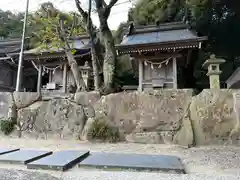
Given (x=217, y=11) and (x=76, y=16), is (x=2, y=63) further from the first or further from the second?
(x=217, y=11)

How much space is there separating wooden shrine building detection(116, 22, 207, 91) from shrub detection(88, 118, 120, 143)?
5.41 m

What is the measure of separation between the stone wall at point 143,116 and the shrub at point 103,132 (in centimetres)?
14

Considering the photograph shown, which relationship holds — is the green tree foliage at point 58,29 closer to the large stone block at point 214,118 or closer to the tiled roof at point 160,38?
the tiled roof at point 160,38

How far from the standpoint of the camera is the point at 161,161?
320cm

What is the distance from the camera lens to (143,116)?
19.7 ft

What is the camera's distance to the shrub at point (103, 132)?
5984mm

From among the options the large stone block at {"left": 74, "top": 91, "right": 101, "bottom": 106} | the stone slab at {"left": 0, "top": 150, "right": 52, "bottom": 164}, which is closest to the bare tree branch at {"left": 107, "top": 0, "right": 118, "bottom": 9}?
the large stone block at {"left": 74, "top": 91, "right": 101, "bottom": 106}

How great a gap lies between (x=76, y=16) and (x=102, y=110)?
15.7ft

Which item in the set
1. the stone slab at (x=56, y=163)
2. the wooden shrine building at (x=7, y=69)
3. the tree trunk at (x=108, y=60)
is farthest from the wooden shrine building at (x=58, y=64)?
the stone slab at (x=56, y=163)

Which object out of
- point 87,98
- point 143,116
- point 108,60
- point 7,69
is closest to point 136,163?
point 143,116

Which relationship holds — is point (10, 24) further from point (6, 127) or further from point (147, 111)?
point (147, 111)

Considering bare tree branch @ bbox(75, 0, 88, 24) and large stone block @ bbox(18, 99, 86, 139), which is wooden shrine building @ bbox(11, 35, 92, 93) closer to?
bare tree branch @ bbox(75, 0, 88, 24)

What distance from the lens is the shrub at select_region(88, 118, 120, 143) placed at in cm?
598

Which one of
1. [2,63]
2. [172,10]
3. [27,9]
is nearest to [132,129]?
[27,9]
